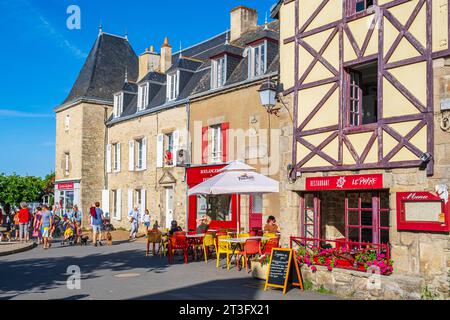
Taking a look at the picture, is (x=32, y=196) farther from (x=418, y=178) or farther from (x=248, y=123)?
(x=418, y=178)

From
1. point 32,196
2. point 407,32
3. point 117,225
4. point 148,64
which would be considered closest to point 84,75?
point 148,64

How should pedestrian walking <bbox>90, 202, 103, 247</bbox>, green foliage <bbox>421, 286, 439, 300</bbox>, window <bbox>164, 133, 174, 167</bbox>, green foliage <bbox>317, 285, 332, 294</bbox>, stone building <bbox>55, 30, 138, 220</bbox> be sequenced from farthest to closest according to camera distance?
stone building <bbox>55, 30, 138, 220</bbox>
window <bbox>164, 133, 174, 167</bbox>
pedestrian walking <bbox>90, 202, 103, 247</bbox>
green foliage <bbox>317, 285, 332, 294</bbox>
green foliage <bbox>421, 286, 439, 300</bbox>

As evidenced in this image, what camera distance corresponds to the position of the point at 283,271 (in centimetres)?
873

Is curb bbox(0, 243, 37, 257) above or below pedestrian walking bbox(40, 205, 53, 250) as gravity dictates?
below

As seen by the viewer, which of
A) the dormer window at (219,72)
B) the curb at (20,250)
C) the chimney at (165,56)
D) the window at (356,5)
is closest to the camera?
the window at (356,5)

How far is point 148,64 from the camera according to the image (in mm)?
26766

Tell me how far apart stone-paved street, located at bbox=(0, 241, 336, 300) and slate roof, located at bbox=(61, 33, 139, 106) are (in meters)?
15.5

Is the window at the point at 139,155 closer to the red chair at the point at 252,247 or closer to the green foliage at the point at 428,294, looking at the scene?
the red chair at the point at 252,247

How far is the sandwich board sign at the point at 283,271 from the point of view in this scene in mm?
8695

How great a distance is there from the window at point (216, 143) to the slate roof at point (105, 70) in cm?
1129

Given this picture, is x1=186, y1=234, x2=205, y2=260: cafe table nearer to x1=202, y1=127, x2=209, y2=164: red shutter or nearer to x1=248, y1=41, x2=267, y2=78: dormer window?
x1=202, y1=127, x2=209, y2=164: red shutter

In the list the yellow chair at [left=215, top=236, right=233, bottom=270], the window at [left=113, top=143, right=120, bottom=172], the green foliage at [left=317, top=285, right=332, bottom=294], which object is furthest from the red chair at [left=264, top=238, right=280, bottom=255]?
the window at [left=113, top=143, right=120, bottom=172]

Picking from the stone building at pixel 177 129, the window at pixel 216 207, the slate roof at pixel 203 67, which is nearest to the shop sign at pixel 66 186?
the stone building at pixel 177 129

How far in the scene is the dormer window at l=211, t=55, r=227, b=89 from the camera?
1864cm
